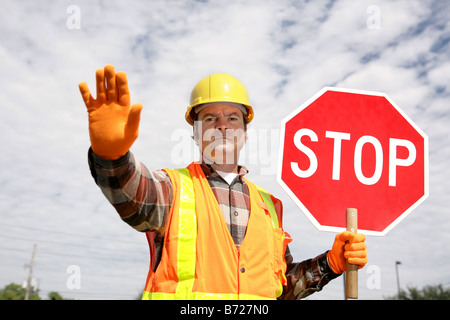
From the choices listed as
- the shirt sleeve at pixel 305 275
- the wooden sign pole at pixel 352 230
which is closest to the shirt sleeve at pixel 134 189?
the shirt sleeve at pixel 305 275

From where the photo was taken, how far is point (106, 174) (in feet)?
7.61

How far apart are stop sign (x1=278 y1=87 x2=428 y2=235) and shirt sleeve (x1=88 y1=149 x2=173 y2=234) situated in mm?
867

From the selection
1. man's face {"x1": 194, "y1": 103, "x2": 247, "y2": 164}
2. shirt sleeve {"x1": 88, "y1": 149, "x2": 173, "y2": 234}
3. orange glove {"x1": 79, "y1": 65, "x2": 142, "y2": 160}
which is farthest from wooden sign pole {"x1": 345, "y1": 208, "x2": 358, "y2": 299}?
orange glove {"x1": 79, "y1": 65, "x2": 142, "y2": 160}

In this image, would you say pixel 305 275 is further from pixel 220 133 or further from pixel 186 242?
pixel 220 133

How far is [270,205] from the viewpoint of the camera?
3.39m

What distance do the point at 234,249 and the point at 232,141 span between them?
2.94 feet

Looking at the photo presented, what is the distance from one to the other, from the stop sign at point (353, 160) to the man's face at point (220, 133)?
16.3 inches

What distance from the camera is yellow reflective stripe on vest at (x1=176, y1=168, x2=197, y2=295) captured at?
2578 mm

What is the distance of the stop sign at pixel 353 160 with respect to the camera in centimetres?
302

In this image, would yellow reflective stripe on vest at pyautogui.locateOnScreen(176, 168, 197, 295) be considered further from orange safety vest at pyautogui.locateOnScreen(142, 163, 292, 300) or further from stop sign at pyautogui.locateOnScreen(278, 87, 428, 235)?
stop sign at pyautogui.locateOnScreen(278, 87, 428, 235)

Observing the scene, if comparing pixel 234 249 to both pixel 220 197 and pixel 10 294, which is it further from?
pixel 10 294

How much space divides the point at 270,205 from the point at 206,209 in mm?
779
